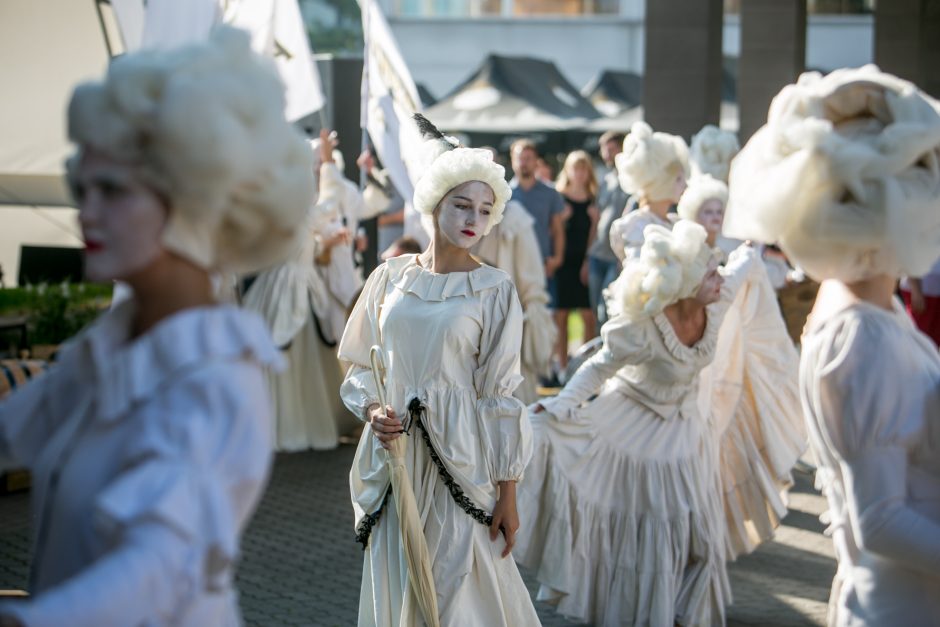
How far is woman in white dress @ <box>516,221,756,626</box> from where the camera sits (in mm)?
6512

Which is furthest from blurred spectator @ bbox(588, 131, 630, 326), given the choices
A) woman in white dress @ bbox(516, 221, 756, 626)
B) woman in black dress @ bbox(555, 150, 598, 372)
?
woman in white dress @ bbox(516, 221, 756, 626)

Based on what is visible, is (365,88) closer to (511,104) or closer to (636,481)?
(636,481)

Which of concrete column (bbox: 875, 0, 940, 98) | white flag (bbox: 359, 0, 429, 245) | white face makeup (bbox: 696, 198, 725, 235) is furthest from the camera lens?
concrete column (bbox: 875, 0, 940, 98)

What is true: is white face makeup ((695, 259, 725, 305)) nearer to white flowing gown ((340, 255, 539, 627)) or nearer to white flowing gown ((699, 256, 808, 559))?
white flowing gown ((699, 256, 808, 559))

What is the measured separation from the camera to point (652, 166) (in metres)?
8.88

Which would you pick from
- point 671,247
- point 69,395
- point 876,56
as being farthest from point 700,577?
point 876,56

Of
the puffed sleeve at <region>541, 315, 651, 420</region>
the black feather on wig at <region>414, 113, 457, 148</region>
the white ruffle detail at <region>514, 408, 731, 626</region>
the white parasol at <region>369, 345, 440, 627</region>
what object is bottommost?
the white ruffle detail at <region>514, 408, 731, 626</region>

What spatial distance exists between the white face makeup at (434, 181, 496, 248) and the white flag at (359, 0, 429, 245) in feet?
20.3

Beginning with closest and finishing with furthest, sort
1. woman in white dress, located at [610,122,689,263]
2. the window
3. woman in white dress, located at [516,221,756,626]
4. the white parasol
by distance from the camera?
the white parasol → woman in white dress, located at [516,221,756,626] → woman in white dress, located at [610,122,689,263] → the window

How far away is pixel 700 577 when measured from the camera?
6.64 metres

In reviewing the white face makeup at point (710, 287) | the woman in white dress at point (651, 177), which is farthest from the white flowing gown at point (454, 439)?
the woman in white dress at point (651, 177)

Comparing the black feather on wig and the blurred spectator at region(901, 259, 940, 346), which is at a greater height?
the black feather on wig

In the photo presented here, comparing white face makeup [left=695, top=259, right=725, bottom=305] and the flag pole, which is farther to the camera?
the flag pole

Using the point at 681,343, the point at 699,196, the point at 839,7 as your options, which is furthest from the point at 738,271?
the point at 839,7
